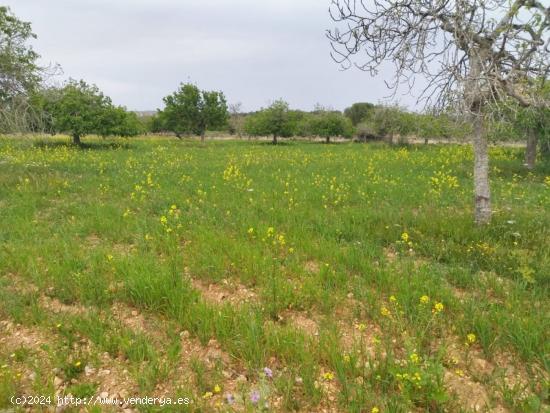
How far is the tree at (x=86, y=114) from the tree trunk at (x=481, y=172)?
26.7 meters

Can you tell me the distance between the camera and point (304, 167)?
1576 cm

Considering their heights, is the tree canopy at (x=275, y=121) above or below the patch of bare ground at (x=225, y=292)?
above

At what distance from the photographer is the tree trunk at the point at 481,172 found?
19.9 feet

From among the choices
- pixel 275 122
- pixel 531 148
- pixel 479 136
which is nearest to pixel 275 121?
pixel 275 122

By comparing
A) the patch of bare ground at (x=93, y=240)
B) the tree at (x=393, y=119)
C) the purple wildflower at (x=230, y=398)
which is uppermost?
the tree at (x=393, y=119)

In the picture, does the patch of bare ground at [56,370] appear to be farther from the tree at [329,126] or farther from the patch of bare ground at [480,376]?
the tree at [329,126]

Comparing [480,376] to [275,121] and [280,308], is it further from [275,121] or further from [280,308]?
[275,121]

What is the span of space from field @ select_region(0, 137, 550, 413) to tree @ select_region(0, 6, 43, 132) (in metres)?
5.24

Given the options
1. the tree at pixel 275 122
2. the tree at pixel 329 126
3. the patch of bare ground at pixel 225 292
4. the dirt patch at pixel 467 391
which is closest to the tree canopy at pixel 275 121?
the tree at pixel 275 122

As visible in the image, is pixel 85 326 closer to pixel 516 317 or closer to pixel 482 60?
pixel 516 317

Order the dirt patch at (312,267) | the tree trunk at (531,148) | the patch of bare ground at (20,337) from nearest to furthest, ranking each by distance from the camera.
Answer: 1. the patch of bare ground at (20,337)
2. the dirt patch at (312,267)
3. the tree trunk at (531,148)

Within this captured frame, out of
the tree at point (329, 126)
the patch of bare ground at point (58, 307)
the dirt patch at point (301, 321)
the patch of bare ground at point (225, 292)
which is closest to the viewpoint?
the dirt patch at point (301, 321)

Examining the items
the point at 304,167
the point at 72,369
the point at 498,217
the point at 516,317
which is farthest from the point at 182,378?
the point at 304,167

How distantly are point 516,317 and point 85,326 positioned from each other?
4.44 metres
